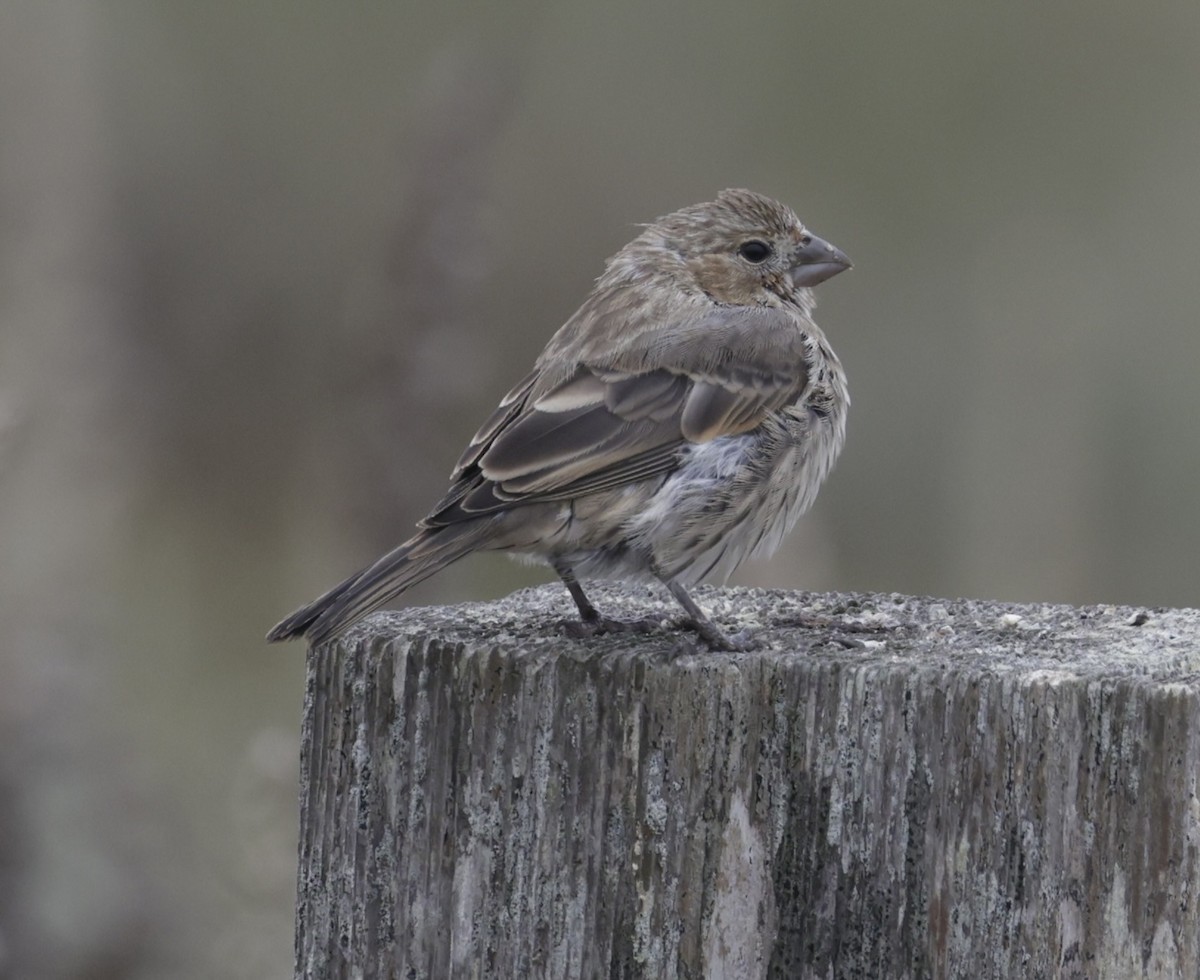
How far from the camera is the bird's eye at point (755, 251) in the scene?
4.81 meters

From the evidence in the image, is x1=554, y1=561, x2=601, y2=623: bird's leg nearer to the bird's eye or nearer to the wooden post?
the wooden post

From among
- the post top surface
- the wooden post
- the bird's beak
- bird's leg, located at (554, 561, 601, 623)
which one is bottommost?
the wooden post

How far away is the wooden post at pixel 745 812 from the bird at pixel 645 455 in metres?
0.47

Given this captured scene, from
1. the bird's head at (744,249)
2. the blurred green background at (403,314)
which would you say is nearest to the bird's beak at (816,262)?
the bird's head at (744,249)

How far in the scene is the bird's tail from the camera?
2.84 m

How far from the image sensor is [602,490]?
11.8ft

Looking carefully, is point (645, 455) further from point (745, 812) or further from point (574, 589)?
point (745, 812)

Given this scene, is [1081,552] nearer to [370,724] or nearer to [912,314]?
[912,314]

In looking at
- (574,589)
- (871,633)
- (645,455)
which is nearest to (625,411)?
(645,455)

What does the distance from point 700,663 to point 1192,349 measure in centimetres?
437

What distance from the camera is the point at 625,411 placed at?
375 cm

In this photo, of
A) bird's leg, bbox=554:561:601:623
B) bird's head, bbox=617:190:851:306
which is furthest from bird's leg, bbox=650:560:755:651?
bird's head, bbox=617:190:851:306

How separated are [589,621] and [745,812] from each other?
86cm

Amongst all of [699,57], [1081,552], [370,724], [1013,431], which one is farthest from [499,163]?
[370,724]
